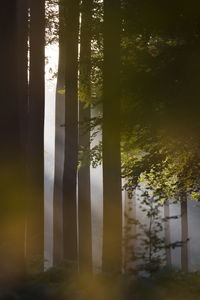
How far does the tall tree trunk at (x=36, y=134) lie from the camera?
1633cm

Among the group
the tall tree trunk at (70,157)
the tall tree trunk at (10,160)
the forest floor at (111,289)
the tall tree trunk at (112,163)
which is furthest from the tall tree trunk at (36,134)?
the forest floor at (111,289)

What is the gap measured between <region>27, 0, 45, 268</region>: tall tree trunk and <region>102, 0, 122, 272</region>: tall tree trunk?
13.1ft

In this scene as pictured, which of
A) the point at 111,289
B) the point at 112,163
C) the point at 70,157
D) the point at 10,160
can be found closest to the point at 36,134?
the point at 70,157

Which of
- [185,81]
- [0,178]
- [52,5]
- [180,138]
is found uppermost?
[52,5]

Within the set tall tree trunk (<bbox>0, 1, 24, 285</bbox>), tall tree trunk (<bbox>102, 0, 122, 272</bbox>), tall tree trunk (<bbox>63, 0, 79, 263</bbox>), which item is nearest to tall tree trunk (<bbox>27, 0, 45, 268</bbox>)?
tall tree trunk (<bbox>63, 0, 79, 263</bbox>)

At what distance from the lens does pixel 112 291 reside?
9.27m

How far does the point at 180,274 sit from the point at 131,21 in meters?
5.98

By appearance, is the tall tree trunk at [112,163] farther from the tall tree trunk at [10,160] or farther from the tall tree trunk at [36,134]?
the tall tree trunk at [36,134]

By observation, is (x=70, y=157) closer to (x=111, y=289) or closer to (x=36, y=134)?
(x=36, y=134)

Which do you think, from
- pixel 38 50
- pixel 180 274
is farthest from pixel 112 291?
pixel 38 50

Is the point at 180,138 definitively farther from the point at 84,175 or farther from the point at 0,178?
the point at 84,175

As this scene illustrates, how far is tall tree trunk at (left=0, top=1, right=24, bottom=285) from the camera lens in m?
10.4

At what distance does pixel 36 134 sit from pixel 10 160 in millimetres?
6380

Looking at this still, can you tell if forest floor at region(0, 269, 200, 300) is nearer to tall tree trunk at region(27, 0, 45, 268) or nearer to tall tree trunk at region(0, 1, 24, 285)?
tall tree trunk at region(0, 1, 24, 285)
